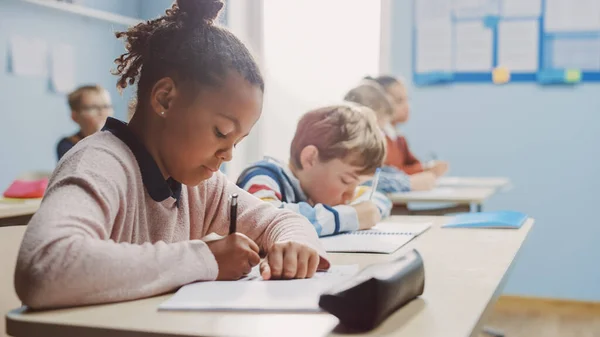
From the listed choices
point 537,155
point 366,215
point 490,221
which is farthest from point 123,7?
point 490,221

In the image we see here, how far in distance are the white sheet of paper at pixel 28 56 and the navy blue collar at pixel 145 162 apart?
2913 mm

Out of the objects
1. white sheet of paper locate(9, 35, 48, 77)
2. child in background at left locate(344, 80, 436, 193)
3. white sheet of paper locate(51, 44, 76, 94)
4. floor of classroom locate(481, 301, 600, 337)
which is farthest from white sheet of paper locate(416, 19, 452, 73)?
white sheet of paper locate(9, 35, 48, 77)

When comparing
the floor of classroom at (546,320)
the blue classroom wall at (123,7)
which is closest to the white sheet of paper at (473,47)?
the floor of classroom at (546,320)

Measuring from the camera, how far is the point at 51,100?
12.8 feet

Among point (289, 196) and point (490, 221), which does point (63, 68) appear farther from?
point (490, 221)

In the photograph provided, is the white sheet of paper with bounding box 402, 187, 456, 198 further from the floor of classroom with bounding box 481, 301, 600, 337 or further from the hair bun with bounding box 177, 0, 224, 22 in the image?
the hair bun with bounding box 177, 0, 224, 22

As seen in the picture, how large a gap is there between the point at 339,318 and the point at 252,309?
10 cm

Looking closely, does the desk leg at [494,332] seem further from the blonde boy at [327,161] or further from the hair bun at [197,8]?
the hair bun at [197,8]

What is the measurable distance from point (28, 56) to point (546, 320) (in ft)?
9.94

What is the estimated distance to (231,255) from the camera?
0.94 meters

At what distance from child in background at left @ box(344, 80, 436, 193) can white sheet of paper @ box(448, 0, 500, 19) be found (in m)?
1.36

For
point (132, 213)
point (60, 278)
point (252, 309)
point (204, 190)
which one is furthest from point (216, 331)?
point (204, 190)

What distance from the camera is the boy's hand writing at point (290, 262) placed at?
0.98 meters

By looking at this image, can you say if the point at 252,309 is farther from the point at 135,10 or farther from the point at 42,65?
the point at 135,10
